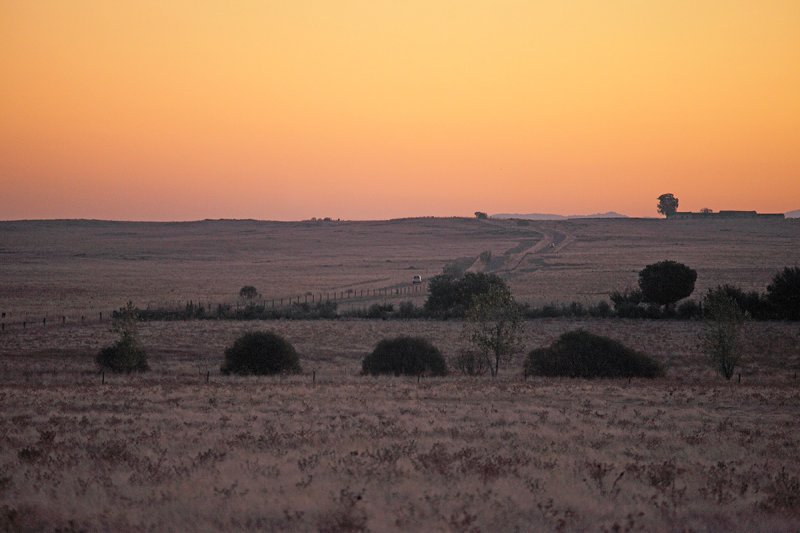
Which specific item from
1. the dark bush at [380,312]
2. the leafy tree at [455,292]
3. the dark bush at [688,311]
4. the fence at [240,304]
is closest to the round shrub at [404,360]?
the dark bush at [380,312]

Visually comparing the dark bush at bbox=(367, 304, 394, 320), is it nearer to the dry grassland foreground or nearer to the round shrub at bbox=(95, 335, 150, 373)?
the round shrub at bbox=(95, 335, 150, 373)

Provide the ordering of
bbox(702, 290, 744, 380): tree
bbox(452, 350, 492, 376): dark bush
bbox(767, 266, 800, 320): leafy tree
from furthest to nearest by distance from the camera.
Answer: bbox(767, 266, 800, 320): leafy tree, bbox(452, 350, 492, 376): dark bush, bbox(702, 290, 744, 380): tree

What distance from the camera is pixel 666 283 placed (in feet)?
212

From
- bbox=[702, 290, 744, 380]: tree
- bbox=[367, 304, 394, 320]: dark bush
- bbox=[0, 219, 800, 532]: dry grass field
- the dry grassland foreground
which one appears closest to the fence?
bbox=[367, 304, 394, 320]: dark bush

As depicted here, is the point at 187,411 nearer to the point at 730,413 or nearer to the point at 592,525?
the point at 592,525

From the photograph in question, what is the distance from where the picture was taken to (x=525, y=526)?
408 inches

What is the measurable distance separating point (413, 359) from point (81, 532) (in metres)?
26.6

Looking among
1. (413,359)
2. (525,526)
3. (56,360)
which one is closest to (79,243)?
(56,360)

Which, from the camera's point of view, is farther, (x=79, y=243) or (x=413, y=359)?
(x=79, y=243)

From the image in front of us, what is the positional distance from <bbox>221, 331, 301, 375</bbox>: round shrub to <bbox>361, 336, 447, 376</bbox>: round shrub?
11.8 feet

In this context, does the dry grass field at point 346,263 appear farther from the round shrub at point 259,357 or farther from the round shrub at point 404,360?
the round shrub at point 404,360

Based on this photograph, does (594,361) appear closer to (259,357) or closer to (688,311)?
(259,357)

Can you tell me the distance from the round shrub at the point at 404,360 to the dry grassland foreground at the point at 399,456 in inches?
225

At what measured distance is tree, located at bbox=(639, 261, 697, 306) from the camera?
6462 cm
